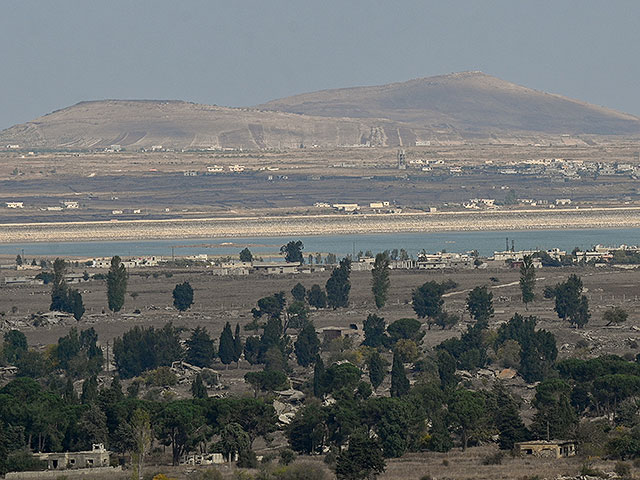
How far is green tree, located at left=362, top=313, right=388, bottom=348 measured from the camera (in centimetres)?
8188

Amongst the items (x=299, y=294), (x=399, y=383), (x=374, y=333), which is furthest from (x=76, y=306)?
(x=399, y=383)

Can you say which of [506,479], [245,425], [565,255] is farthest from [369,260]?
[506,479]

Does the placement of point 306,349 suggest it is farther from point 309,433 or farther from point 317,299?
point 317,299

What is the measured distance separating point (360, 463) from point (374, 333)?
38651 millimetres

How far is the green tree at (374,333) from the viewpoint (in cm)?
8188

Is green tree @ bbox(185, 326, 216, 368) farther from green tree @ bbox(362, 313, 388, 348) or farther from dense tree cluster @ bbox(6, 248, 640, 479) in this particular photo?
green tree @ bbox(362, 313, 388, 348)

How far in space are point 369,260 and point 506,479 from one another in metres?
103

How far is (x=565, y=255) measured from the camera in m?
148

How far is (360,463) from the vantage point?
44406mm

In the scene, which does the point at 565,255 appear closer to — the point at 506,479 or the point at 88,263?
the point at 88,263

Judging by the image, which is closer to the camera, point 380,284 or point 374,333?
point 374,333

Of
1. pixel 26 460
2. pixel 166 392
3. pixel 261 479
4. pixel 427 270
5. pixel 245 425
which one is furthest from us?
pixel 427 270

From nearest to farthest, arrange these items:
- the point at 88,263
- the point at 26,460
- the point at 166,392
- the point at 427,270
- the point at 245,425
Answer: the point at 26,460 < the point at 245,425 < the point at 166,392 < the point at 427,270 < the point at 88,263

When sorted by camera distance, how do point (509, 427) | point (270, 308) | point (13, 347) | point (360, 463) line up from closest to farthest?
1. point (360, 463)
2. point (509, 427)
3. point (13, 347)
4. point (270, 308)
